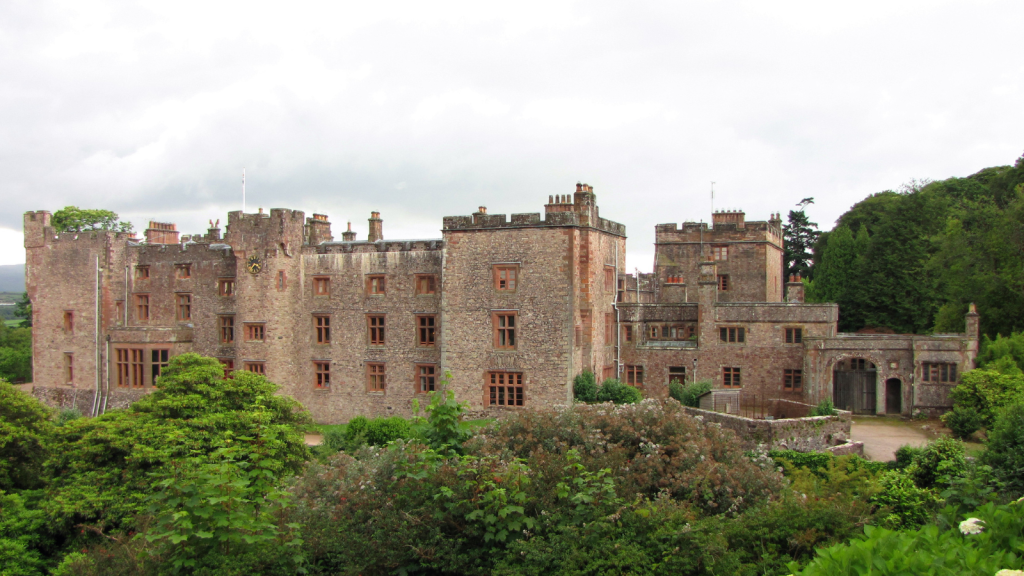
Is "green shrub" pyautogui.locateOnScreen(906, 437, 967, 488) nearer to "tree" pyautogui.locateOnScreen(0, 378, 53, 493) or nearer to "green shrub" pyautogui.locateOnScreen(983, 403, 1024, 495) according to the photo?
"green shrub" pyautogui.locateOnScreen(983, 403, 1024, 495)

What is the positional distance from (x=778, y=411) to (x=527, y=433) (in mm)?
18502

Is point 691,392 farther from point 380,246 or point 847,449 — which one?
point 380,246

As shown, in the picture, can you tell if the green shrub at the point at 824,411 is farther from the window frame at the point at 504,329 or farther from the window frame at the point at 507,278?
the window frame at the point at 507,278

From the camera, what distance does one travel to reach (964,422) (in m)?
27.0

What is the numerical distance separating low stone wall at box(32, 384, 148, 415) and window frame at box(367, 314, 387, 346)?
1092cm

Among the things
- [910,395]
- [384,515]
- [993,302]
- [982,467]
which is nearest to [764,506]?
[982,467]

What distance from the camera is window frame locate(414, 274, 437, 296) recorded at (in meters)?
31.9

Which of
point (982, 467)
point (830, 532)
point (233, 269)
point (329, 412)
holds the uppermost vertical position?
point (233, 269)

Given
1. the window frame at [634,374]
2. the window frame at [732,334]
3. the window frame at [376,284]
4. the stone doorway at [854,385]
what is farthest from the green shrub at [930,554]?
the window frame at [376,284]

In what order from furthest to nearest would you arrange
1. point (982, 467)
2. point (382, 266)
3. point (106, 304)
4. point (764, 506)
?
point (106, 304) < point (382, 266) < point (764, 506) < point (982, 467)

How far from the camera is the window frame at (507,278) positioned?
2989 centimetres

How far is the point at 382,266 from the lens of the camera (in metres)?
32.5

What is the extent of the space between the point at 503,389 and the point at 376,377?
639 cm

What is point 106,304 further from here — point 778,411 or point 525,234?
point 778,411
